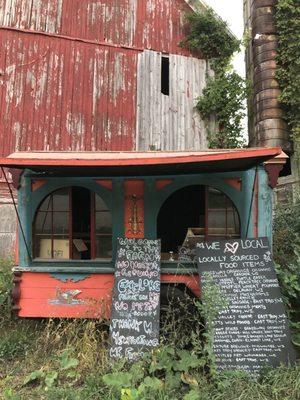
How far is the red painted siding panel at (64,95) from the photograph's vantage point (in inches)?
412

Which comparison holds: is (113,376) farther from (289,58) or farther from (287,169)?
(289,58)

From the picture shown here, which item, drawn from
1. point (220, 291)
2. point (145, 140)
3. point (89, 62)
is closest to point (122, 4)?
point (89, 62)

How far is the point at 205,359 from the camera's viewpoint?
455 centimetres

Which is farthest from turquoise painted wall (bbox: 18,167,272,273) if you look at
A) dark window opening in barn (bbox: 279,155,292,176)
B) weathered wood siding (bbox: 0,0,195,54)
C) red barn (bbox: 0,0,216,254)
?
dark window opening in barn (bbox: 279,155,292,176)

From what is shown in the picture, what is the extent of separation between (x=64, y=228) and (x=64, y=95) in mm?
5653

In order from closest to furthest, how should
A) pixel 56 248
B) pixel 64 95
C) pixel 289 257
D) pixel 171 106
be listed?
pixel 56 248 → pixel 289 257 → pixel 64 95 → pixel 171 106

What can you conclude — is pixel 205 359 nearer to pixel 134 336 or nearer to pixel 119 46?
pixel 134 336

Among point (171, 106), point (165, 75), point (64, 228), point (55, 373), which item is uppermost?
point (165, 75)

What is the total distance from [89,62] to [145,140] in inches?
102

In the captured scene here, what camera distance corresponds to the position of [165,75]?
38.7 feet

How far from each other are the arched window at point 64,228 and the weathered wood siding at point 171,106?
16.6 feet

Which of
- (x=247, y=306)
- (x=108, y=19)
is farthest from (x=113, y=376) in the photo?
(x=108, y=19)

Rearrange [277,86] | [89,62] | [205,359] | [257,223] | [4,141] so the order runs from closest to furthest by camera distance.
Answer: [205,359] → [257,223] → [4,141] → [89,62] → [277,86]

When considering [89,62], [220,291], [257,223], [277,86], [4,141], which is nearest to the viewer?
[220,291]
